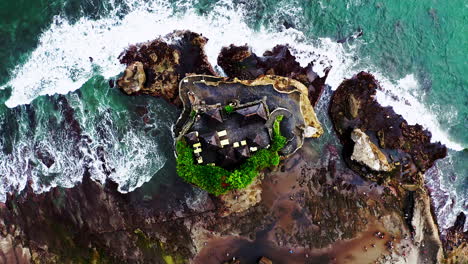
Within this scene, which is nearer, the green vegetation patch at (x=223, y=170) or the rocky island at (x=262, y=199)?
the green vegetation patch at (x=223, y=170)

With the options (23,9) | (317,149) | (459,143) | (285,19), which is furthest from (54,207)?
(459,143)

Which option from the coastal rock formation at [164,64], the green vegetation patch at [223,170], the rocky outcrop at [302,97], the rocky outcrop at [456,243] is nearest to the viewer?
the green vegetation patch at [223,170]

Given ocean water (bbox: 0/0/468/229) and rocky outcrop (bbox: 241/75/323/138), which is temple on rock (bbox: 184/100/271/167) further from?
ocean water (bbox: 0/0/468/229)

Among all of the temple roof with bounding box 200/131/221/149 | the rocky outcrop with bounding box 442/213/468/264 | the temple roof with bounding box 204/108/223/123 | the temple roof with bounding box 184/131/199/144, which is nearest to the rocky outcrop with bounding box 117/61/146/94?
the temple roof with bounding box 184/131/199/144

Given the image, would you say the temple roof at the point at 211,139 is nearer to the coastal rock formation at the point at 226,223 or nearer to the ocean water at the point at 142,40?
the ocean water at the point at 142,40

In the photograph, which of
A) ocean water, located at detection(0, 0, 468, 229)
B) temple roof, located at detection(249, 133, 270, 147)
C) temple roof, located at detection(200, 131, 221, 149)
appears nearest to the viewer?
temple roof, located at detection(200, 131, 221, 149)

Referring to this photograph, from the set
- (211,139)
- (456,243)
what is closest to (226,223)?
(211,139)

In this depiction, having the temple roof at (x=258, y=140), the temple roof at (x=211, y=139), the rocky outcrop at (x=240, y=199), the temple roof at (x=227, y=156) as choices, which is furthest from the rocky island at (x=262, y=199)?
the temple roof at (x=227, y=156)

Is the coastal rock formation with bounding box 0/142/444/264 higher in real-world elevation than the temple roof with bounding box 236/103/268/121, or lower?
lower
